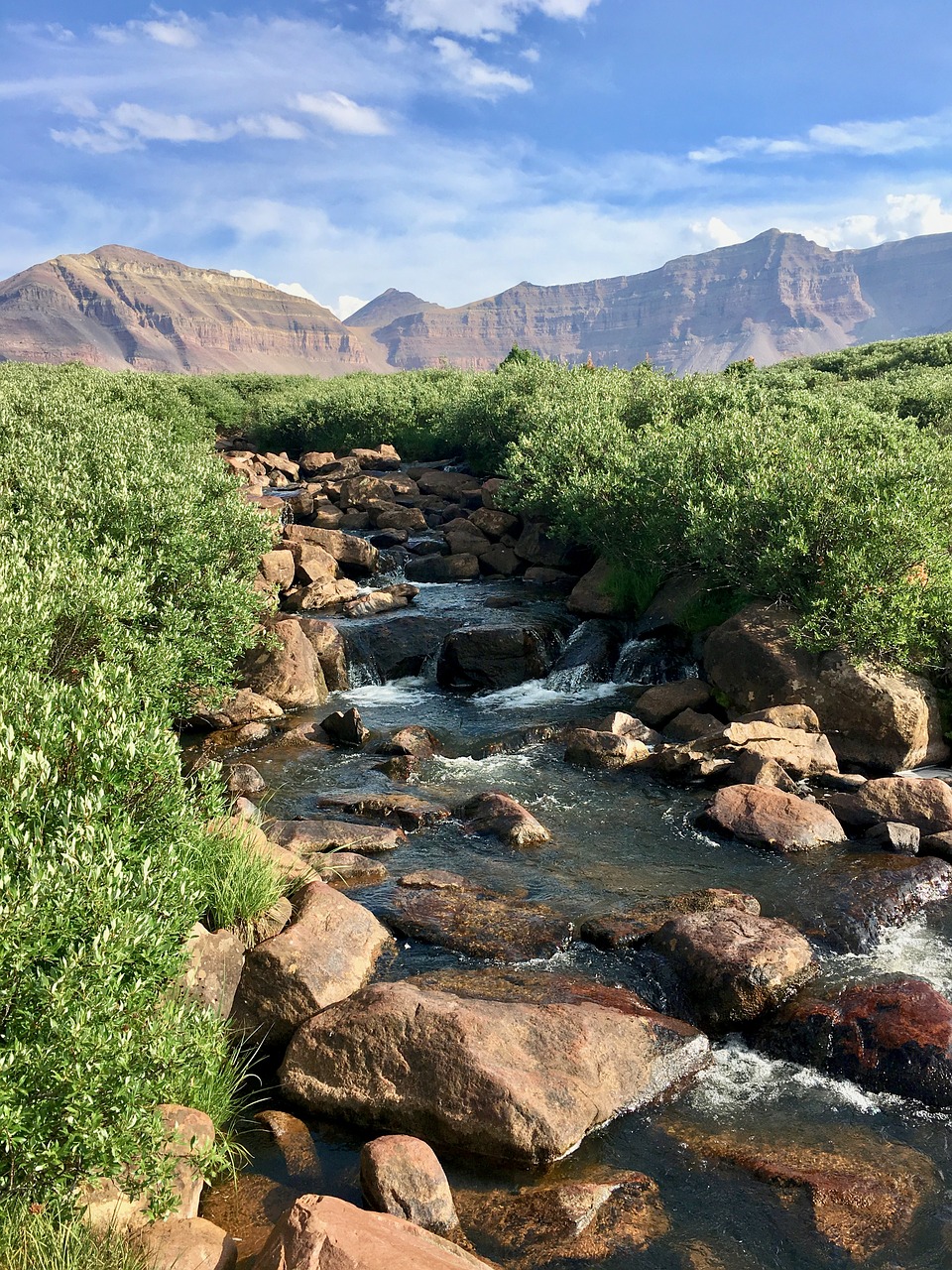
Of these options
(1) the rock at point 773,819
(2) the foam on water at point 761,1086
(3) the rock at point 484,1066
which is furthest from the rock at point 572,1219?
(1) the rock at point 773,819

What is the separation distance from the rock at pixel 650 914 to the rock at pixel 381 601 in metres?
15.0

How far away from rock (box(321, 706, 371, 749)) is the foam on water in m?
10.3

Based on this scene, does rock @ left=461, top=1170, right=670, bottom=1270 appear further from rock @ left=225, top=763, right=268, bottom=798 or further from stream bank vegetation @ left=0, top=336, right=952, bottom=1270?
rock @ left=225, top=763, right=268, bottom=798

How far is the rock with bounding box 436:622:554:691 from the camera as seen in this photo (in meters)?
20.9

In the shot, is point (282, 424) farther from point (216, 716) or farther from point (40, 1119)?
point (40, 1119)

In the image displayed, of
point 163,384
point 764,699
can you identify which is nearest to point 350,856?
point 764,699

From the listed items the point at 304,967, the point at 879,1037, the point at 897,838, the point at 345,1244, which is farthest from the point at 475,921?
the point at 897,838

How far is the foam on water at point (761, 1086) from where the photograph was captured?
791cm

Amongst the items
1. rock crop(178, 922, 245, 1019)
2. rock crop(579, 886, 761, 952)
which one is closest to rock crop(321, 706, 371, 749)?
rock crop(579, 886, 761, 952)

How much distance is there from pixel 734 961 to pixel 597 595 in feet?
50.3

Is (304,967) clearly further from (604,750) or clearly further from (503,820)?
(604,750)

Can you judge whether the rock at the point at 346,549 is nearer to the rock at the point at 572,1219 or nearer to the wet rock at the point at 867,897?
the wet rock at the point at 867,897

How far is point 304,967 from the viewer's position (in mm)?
8906

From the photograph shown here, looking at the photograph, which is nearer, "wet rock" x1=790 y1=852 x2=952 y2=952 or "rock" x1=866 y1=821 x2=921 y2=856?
"wet rock" x1=790 y1=852 x2=952 y2=952
